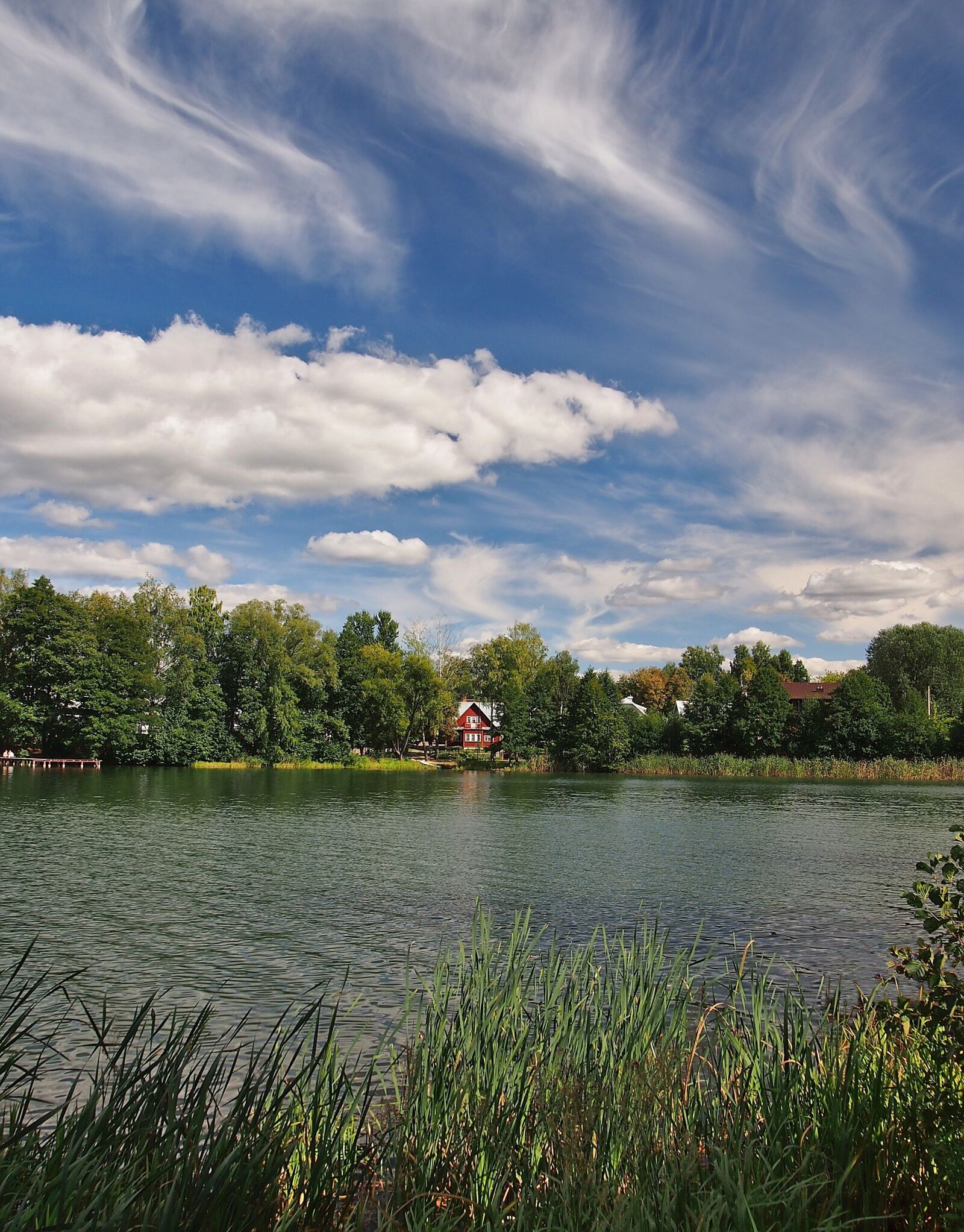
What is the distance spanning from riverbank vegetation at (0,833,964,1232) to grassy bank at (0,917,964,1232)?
16 mm

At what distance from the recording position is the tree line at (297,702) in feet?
216

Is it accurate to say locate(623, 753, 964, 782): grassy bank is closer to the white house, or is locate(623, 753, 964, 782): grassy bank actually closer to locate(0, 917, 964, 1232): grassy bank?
the white house

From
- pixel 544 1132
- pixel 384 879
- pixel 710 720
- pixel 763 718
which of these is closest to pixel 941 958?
pixel 544 1132

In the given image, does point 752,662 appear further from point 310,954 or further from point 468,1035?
point 468,1035

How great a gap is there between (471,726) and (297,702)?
37.2 metres

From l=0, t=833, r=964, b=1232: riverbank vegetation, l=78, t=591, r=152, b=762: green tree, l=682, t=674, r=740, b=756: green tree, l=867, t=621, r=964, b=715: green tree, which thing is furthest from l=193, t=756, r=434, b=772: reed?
l=0, t=833, r=964, b=1232: riverbank vegetation

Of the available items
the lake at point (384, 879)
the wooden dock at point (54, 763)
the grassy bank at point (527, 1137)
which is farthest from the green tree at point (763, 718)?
the grassy bank at point (527, 1137)

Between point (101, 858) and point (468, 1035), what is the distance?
18.7 m

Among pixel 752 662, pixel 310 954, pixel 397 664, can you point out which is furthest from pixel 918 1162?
pixel 752 662

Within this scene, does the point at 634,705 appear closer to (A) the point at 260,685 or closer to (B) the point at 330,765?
(B) the point at 330,765

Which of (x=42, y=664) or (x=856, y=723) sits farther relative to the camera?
(x=856, y=723)

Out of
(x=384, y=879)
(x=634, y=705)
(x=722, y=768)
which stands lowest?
(x=384, y=879)

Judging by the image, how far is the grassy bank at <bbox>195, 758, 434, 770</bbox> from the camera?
72.5 metres

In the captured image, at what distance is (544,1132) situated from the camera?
4254mm
